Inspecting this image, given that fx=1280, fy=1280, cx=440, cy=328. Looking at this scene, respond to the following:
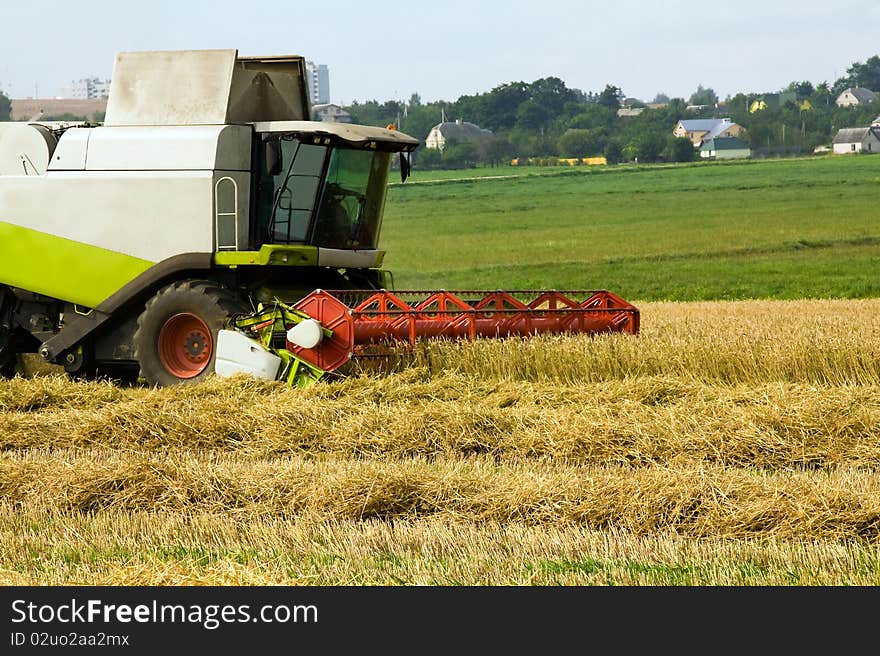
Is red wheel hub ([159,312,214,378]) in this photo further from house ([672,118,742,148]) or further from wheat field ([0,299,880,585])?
house ([672,118,742,148])

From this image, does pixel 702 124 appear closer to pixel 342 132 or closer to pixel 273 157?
pixel 342 132

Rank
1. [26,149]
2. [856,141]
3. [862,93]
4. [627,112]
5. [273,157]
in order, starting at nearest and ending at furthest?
1. [273,157]
2. [26,149]
3. [856,141]
4. [627,112]
5. [862,93]

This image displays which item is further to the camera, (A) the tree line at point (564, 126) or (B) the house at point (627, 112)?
(B) the house at point (627, 112)

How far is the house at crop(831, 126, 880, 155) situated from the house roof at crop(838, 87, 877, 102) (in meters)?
35.0

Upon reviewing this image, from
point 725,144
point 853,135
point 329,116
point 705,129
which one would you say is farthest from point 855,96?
point 329,116

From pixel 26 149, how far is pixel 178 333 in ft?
7.83

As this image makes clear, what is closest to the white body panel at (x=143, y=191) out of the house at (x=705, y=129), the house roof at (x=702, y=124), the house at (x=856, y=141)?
the house at (x=856, y=141)

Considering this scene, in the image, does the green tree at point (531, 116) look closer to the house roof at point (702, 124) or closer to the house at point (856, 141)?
the house roof at point (702, 124)

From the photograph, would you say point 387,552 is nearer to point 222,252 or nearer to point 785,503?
point 785,503

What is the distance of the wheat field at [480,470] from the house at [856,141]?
63867mm

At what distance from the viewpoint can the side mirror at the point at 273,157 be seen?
10.3 m

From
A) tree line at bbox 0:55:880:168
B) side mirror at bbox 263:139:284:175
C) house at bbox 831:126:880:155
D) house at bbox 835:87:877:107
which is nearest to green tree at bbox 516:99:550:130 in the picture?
tree line at bbox 0:55:880:168

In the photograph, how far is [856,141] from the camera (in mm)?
71062

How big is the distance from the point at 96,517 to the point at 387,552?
1526 millimetres
